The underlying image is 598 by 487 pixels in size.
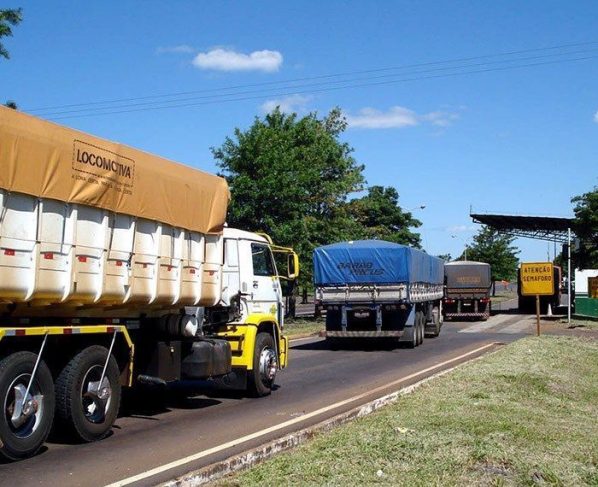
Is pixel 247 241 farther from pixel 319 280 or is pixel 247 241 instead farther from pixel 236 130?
pixel 236 130

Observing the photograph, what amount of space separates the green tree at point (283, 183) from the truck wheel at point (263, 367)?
16773 millimetres

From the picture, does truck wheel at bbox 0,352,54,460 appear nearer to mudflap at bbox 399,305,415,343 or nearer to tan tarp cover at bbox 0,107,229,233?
tan tarp cover at bbox 0,107,229,233

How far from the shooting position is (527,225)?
7119cm

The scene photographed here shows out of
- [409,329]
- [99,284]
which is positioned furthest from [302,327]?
[99,284]

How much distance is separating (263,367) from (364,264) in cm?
1008

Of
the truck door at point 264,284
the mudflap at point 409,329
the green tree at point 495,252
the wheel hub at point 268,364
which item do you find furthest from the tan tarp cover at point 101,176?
the green tree at point 495,252

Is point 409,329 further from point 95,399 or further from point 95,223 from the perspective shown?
point 95,223

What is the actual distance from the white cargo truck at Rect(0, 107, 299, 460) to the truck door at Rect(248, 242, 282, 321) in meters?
0.48

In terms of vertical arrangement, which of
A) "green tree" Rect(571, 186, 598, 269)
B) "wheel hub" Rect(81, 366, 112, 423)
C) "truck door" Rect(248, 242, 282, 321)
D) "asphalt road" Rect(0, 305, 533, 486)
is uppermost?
"green tree" Rect(571, 186, 598, 269)

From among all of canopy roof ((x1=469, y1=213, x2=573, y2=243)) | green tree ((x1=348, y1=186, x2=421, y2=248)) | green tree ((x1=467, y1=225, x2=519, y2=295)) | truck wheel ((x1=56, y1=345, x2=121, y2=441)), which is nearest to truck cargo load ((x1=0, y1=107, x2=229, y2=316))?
truck wheel ((x1=56, y1=345, x2=121, y2=441))

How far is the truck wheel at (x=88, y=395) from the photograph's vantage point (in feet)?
26.9

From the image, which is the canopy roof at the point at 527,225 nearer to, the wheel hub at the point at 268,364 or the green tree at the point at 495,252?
the green tree at the point at 495,252

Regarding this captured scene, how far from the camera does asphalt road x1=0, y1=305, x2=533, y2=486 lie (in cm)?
727

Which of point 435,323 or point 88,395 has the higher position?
point 435,323
